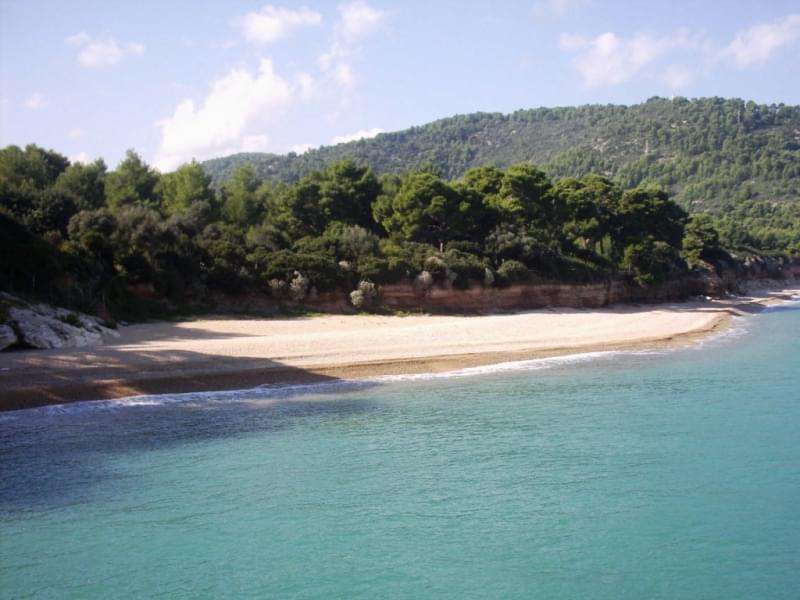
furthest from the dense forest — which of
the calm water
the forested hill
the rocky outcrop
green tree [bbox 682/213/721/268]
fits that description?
the forested hill

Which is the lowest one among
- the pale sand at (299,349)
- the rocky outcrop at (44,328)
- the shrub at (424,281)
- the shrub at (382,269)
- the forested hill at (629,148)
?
the pale sand at (299,349)

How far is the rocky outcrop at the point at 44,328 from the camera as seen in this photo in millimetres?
21562

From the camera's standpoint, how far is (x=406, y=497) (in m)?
12.6

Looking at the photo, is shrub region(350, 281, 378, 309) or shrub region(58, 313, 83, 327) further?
shrub region(350, 281, 378, 309)

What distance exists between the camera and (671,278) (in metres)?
54.7

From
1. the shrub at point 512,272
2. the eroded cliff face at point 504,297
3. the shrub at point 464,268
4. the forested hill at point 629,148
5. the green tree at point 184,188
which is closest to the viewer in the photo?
the eroded cliff face at point 504,297

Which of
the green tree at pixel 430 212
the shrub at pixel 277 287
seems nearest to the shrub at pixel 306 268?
the shrub at pixel 277 287

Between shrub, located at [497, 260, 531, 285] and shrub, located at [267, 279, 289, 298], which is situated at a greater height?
shrub, located at [497, 260, 531, 285]

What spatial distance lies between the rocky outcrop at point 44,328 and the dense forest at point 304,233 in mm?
1437

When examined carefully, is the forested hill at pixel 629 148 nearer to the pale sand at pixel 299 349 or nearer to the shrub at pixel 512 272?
the shrub at pixel 512 272

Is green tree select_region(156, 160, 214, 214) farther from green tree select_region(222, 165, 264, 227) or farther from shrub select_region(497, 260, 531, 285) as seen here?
shrub select_region(497, 260, 531, 285)

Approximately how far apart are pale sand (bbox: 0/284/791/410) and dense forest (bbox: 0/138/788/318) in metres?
2.90

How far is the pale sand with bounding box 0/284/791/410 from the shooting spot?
19656 millimetres

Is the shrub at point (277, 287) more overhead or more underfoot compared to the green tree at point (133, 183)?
more underfoot
